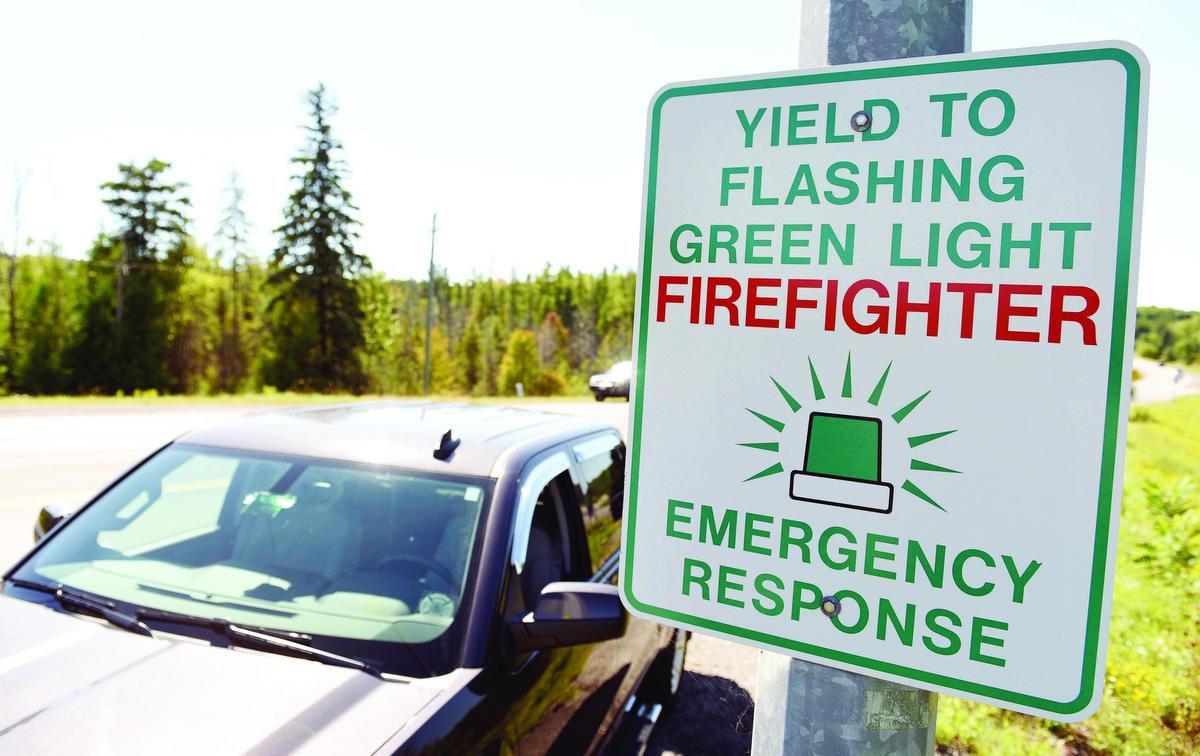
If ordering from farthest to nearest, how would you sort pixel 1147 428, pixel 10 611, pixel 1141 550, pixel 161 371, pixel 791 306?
pixel 161 371 → pixel 1147 428 → pixel 1141 550 → pixel 10 611 → pixel 791 306

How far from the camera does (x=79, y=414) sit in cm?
1859

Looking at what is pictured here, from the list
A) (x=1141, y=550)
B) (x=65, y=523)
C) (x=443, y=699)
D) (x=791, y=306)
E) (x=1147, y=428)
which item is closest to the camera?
(x=791, y=306)

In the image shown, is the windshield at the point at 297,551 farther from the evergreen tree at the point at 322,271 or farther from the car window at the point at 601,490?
the evergreen tree at the point at 322,271

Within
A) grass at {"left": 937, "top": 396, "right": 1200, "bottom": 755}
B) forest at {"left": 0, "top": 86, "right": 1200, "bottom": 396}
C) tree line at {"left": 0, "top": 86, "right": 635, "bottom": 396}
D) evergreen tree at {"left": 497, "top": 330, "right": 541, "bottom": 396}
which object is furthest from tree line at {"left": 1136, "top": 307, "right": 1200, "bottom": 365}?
grass at {"left": 937, "top": 396, "right": 1200, "bottom": 755}

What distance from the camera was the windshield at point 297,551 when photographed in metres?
2.36

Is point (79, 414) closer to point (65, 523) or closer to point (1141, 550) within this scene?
point (65, 523)

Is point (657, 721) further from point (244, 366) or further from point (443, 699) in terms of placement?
point (244, 366)

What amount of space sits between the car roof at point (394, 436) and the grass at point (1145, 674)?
2156 millimetres

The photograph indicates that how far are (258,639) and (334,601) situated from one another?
0.28 m

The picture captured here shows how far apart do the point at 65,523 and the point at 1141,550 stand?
7.92 m

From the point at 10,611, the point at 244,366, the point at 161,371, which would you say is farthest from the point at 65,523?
the point at 244,366

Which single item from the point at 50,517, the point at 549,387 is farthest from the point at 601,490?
the point at 549,387

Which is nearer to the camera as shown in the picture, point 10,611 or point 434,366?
point 10,611

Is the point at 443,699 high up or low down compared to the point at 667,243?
down
